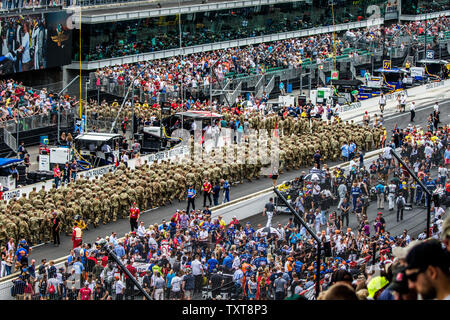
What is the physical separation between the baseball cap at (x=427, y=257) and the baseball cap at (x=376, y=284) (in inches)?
129

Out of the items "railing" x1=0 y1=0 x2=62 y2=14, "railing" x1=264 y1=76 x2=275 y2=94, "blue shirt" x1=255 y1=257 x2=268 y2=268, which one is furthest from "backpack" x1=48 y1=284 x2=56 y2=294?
"railing" x1=264 y1=76 x2=275 y2=94

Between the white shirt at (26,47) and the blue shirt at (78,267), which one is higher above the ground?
the white shirt at (26,47)

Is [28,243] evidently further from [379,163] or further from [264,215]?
[379,163]

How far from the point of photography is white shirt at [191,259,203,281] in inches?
721

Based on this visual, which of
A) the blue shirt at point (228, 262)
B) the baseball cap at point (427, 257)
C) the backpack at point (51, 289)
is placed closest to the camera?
the baseball cap at point (427, 257)

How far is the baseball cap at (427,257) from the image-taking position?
5.54 m

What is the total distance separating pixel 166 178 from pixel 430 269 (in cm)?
2345

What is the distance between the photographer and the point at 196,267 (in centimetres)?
1862

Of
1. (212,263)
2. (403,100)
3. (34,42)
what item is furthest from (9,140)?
(403,100)

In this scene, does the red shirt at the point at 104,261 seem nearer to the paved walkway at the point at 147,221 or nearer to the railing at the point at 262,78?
the paved walkway at the point at 147,221

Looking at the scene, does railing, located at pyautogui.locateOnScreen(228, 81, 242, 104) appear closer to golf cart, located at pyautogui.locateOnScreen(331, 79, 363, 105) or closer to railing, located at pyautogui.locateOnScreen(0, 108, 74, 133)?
golf cart, located at pyautogui.locateOnScreen(331, 79, 363, 105)

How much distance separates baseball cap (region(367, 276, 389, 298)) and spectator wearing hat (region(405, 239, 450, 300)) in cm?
323

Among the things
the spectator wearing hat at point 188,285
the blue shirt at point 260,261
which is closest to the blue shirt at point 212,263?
the blue shirt at point 260,261

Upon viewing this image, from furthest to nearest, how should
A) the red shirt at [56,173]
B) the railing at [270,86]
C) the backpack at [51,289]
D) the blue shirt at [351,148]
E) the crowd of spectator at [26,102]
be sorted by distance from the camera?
the railing at [270,86]
the crowd of spectator at [26,102]
the blue shirt at [351,148]
the red shirt at [56,173]
the backpack at [51,289]
